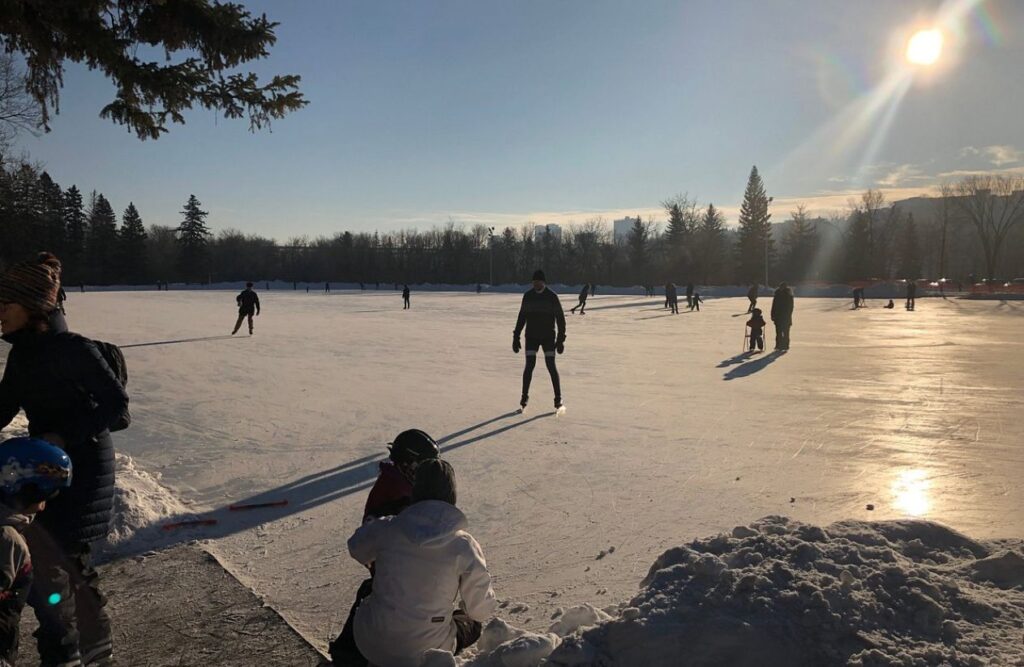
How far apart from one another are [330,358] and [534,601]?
11.5m

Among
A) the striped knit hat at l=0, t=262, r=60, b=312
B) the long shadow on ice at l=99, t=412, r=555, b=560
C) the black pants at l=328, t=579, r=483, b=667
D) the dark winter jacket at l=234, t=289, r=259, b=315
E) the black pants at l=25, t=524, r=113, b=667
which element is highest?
the striped knit hat at l=0, t=262, r=60, b=312

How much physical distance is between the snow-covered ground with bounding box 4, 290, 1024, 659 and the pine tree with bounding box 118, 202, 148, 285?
74.4 metres

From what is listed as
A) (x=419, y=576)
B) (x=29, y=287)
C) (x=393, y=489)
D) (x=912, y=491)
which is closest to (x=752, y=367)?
(x=912, y=491)

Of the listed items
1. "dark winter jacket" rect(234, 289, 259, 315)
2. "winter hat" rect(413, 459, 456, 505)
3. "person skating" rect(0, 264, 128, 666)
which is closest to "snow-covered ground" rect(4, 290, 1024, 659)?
"person skating" rect(0, 264, 128, 666)

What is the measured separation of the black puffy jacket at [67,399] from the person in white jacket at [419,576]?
1.14 m

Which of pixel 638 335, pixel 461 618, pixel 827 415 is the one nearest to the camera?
pixel 461 618

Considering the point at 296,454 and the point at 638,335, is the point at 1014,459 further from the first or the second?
the point at 638,335

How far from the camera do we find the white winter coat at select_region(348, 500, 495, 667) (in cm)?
230

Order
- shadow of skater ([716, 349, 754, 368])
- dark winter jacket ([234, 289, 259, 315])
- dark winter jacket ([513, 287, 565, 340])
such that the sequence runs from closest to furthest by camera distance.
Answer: dark winter jacket ([513, 287, 565, 340])
shadow of skater ([716, 349, 754, 368])
dark winter jacket ([234, 289, 259, 315])

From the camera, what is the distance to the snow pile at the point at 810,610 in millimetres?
2172

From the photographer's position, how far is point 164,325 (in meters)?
22.8

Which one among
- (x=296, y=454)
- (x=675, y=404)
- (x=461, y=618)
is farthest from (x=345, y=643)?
(x=675, y=404)

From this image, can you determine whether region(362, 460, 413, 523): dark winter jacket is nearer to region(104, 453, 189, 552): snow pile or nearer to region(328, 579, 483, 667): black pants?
region(328, 579, 483, 667): black pants

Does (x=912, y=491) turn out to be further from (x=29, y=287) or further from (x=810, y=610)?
(x=29, y=287)
